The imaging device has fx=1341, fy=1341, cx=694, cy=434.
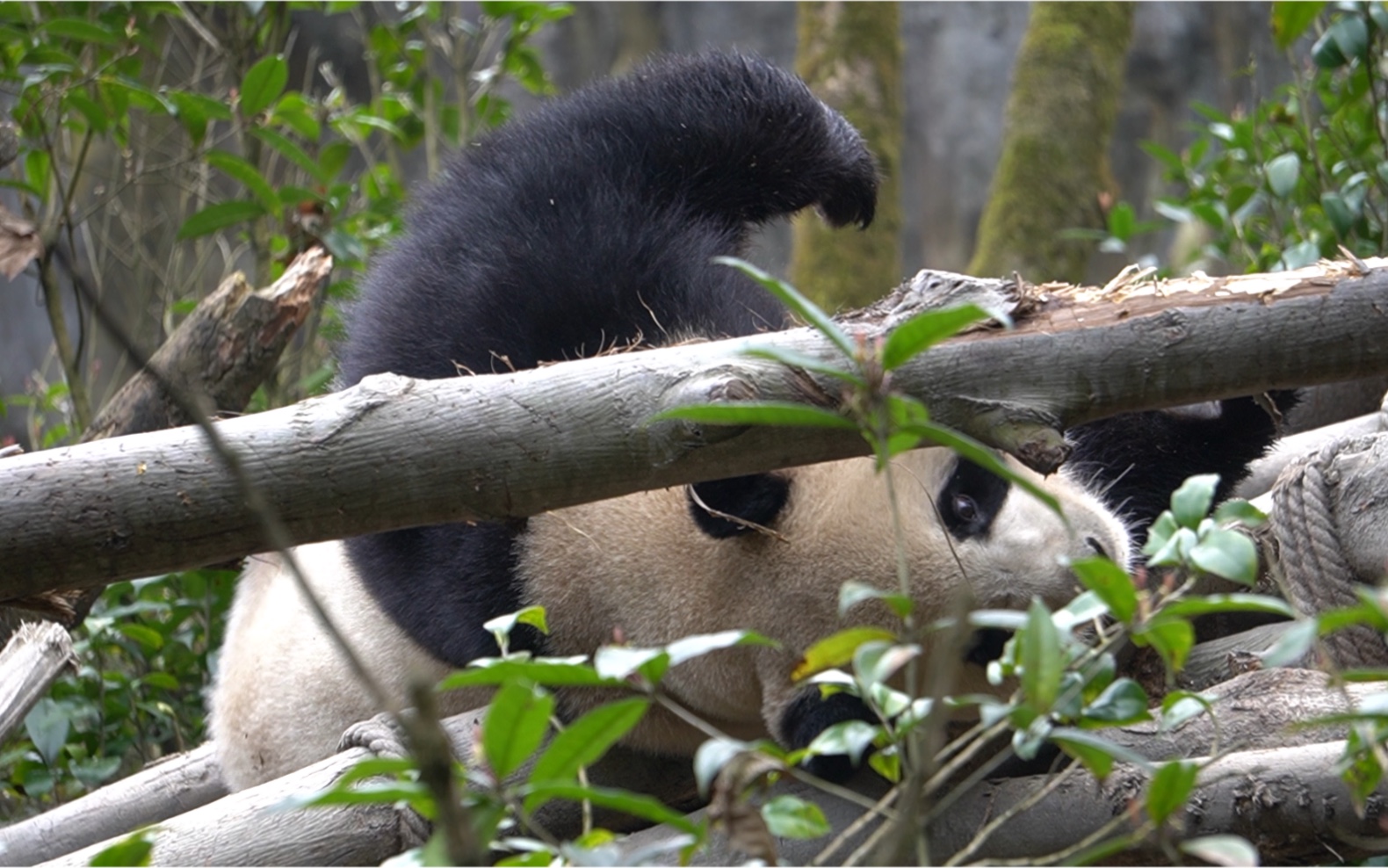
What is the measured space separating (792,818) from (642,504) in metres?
0.90

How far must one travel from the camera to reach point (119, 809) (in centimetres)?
221

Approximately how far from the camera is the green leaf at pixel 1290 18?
91.0 inches

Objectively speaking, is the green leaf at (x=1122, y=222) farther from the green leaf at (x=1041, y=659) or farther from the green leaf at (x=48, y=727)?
the green leaf at (x=1041, y=659)

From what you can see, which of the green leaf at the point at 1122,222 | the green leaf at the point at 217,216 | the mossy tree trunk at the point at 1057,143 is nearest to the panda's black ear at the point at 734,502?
the green leaf at the point at 217,216

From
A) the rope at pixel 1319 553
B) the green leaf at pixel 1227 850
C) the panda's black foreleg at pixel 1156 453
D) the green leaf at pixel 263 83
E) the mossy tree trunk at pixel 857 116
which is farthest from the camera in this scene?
the mossy tree trunk at pixel 857 116

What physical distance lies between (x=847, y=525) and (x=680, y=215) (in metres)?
0.66

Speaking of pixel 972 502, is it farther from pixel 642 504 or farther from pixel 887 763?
pixel 887 763

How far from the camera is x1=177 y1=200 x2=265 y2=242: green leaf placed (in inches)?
119

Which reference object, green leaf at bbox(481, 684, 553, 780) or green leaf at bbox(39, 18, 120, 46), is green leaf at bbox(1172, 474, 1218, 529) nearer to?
green leaf at bbox(481, 684, 553, 780)

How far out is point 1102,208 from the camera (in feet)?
13.0

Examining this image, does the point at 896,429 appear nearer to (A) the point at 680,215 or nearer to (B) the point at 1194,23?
(A) the point at 680,215

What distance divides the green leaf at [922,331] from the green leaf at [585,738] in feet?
0.96

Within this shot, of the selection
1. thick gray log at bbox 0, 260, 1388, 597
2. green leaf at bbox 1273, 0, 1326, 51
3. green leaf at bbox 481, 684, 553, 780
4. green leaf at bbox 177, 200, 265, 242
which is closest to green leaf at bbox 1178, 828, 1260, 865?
green leaf at bbox 481, 684, 553, 780

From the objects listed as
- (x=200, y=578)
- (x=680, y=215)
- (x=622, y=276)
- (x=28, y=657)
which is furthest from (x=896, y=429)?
(x=200, y=578)
